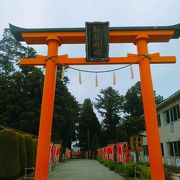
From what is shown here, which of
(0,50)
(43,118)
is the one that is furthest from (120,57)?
(0,50)

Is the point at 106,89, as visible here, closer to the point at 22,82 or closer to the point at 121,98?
the point at 121,98

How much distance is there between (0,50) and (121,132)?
23.0 metres

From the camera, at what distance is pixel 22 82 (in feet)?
109

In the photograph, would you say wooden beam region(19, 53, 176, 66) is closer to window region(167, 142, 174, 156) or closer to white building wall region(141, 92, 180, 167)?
white building wall region(141, 92, 180, 167)

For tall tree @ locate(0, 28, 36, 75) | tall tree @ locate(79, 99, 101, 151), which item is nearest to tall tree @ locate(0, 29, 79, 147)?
tall tree @ locate(0, 28, 36, 75)

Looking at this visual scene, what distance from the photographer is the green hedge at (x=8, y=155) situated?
1318 cm

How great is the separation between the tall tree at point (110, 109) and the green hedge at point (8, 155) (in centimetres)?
4658

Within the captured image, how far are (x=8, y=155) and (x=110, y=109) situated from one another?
52910 millimetres

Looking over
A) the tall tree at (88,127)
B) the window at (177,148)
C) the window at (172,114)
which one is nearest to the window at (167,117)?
the window at (172,114)

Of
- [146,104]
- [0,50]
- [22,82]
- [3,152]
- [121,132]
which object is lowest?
[3,152]

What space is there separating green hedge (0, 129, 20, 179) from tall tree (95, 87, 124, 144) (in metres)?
46.6

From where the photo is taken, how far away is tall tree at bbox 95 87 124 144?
6127 centimetres

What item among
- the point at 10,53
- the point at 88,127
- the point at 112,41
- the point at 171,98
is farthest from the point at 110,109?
the point at 112,41

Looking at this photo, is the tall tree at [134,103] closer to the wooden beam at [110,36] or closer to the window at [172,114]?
the window at [172,114]
